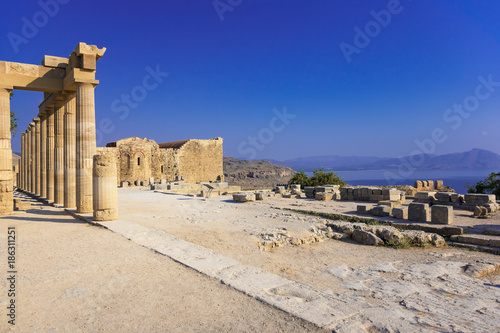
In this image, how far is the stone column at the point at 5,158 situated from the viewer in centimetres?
963

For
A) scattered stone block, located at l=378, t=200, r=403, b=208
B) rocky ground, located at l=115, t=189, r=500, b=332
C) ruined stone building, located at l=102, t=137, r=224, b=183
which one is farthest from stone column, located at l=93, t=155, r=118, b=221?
ruined stone building, located at l=102, t=137, r=224, b=183

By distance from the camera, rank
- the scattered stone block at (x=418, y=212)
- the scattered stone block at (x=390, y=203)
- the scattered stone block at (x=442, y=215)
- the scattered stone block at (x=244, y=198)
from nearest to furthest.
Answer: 1. the scattered stone block at (x=442, y=215)
2. the scattered stone block at (x=418, y=212)
3. the scattered stone block at (x=390, y=203)
4. the scattered stone block at (x=244, y=198)

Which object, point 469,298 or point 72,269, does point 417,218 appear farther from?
point 72,269

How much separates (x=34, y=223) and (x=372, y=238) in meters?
8.62

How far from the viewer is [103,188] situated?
827cm

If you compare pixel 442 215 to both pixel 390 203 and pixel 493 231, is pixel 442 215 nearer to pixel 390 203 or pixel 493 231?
pixel 493 231

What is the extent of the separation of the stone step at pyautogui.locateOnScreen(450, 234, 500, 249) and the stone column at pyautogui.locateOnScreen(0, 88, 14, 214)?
1260 cm

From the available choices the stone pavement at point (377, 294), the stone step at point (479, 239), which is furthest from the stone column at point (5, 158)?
the stone step at point (479, 239)

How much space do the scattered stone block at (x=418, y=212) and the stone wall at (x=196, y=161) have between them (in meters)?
23.4

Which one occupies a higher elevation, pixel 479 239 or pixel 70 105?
pixel 70 105

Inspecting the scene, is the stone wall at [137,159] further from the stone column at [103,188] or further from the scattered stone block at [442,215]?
the scattered stone block at [442,215]

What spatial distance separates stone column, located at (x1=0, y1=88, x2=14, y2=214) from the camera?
379 inches

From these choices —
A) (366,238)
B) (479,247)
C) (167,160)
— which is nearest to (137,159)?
(167,160)

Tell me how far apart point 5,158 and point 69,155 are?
1777mm
